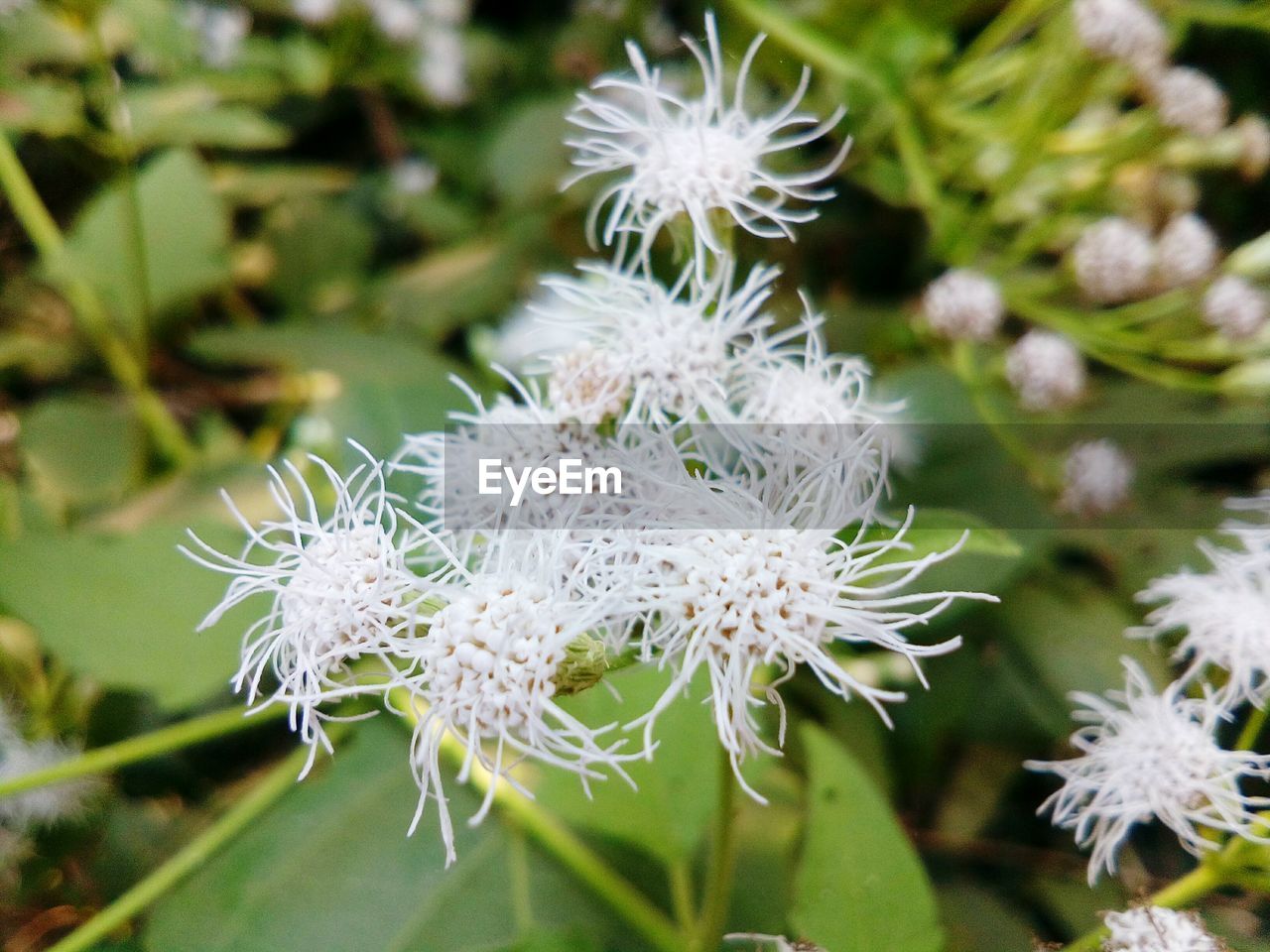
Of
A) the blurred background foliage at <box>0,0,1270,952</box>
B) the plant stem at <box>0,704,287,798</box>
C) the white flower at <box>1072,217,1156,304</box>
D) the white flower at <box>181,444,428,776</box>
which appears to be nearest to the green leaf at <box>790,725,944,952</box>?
the blurred background foliage at <box>0,0,1270,952</box>

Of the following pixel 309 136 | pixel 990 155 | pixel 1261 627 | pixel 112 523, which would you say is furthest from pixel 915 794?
pixel 309 136

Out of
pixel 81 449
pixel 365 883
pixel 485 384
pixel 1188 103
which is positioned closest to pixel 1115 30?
pixel 1188 103

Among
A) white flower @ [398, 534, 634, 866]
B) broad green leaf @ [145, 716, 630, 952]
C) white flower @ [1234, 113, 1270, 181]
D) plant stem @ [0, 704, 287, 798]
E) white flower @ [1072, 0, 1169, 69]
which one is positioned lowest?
broad green leaf @ [145, 716, 630, 952]

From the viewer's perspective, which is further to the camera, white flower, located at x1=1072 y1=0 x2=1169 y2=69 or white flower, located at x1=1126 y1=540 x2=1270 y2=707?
white flower, located at x1=1072 y1=0 x2=1169 y2=69

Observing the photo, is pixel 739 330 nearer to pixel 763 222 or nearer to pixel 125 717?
pixel 763 222

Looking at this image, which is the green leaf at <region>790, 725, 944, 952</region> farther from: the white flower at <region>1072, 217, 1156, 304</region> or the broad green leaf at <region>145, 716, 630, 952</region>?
the white flower at <region>1072, 217, 1156, 304</region>

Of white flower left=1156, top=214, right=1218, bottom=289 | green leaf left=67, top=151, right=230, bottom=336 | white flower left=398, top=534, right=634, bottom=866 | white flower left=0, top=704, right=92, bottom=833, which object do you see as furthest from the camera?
green leaf left=67, top=151, right=230, bottom=336

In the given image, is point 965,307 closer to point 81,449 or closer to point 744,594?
point 744,594

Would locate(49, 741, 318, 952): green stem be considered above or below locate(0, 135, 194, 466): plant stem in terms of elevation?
below

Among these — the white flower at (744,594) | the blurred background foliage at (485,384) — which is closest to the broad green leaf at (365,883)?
the blurred background foliage at (485,384)
